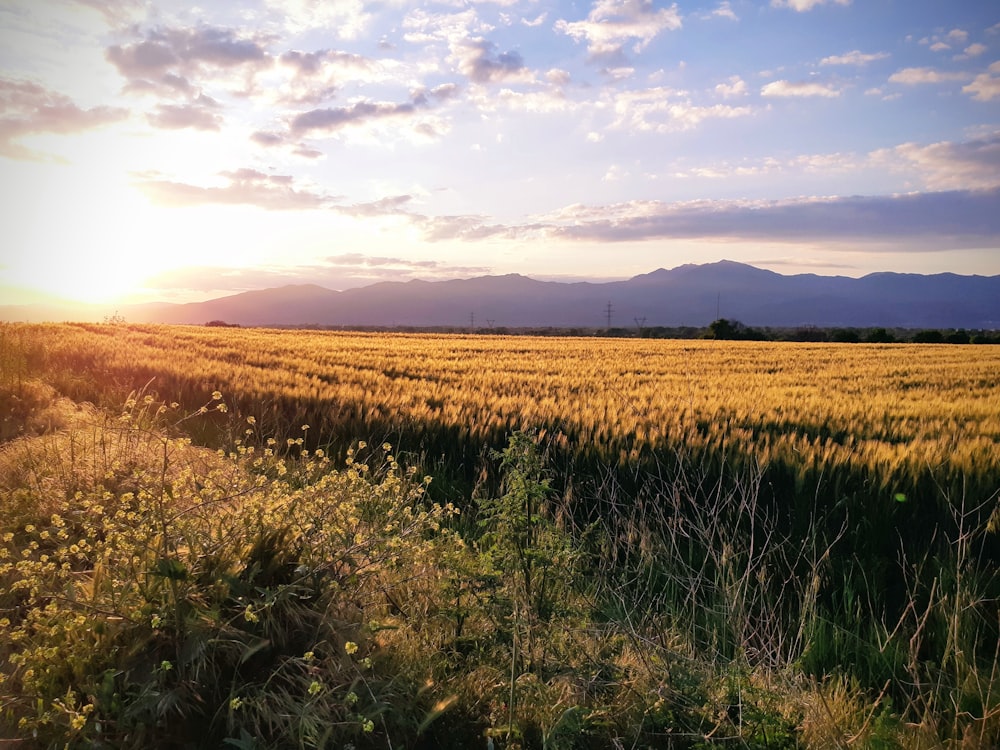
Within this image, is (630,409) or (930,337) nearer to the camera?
(630,409)

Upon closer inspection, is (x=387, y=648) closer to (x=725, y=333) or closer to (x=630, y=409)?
(x=630, y=409)

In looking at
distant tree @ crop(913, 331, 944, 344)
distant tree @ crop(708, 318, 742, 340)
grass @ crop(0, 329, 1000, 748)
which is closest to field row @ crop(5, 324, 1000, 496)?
grass @ crop(0, 329, 1000, 748)

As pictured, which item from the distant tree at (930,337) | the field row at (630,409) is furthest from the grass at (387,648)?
the distant tree at (930,337)

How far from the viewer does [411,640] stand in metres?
3.68

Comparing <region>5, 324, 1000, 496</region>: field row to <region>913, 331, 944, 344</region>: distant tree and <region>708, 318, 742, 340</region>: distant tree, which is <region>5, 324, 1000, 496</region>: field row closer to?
<region>708, 318, 742, 340</region>: distant tree

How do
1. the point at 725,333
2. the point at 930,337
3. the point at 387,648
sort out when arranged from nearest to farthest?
1. the point at 387,648
2. the point at 725,333
3. the point at 930,337

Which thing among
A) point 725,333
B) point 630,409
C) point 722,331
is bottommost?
point 630,409

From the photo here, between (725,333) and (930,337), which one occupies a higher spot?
(725,333)

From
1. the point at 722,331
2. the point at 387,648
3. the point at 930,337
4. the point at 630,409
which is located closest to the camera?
the point at 387,648

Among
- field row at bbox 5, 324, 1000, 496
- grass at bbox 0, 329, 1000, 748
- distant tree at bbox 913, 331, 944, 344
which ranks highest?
distant tree at bbox 913, 331, 944, 344

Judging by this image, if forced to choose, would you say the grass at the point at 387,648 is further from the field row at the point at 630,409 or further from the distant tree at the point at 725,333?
the distant tree at the point at 725,333

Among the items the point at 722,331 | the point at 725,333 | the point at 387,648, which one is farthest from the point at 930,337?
the point at 387,648

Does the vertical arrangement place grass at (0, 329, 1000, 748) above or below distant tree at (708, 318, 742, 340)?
below

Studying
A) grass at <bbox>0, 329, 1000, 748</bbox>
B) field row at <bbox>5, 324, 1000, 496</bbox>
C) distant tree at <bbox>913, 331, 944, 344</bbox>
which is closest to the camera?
grass at <bbox>0, 329, 1000, 748</bbox>
